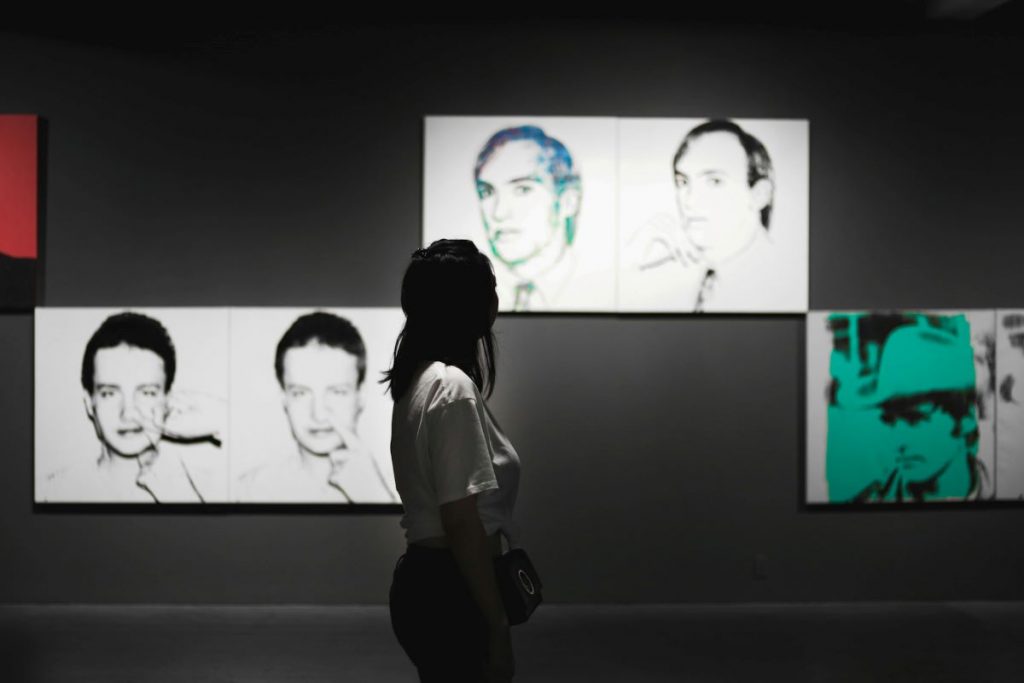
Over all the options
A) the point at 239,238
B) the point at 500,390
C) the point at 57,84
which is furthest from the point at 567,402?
the point at 57,84

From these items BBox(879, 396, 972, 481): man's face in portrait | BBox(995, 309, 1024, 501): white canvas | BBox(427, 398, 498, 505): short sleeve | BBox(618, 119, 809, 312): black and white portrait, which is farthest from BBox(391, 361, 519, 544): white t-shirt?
BBox(995, 309, 1024, 501): white canvas

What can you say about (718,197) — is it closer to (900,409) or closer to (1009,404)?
(900,409)

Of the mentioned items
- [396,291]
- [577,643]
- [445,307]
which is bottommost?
[577,643]

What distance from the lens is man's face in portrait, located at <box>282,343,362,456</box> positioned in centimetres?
453

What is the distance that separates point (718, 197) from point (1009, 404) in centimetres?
200

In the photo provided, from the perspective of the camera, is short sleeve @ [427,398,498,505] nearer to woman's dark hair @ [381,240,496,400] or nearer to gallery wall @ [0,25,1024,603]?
woman's dark hair @ [381,240,496,400]

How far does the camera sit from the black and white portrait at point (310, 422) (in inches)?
178

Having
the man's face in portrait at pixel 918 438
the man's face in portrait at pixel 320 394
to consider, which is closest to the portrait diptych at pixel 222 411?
the man's face in portrait at pixel 320 394

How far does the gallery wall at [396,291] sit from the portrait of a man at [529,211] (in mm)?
194

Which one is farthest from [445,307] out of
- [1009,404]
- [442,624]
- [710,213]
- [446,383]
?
[1009,404]

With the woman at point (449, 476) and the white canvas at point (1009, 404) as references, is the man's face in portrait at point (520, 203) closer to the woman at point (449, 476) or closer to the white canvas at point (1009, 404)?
the white canvas at point (1009, 404)

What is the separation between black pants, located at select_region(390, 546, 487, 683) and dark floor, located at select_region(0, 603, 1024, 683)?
2.17 metres

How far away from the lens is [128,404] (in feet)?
14.9

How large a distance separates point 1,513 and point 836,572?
4.59 metres
